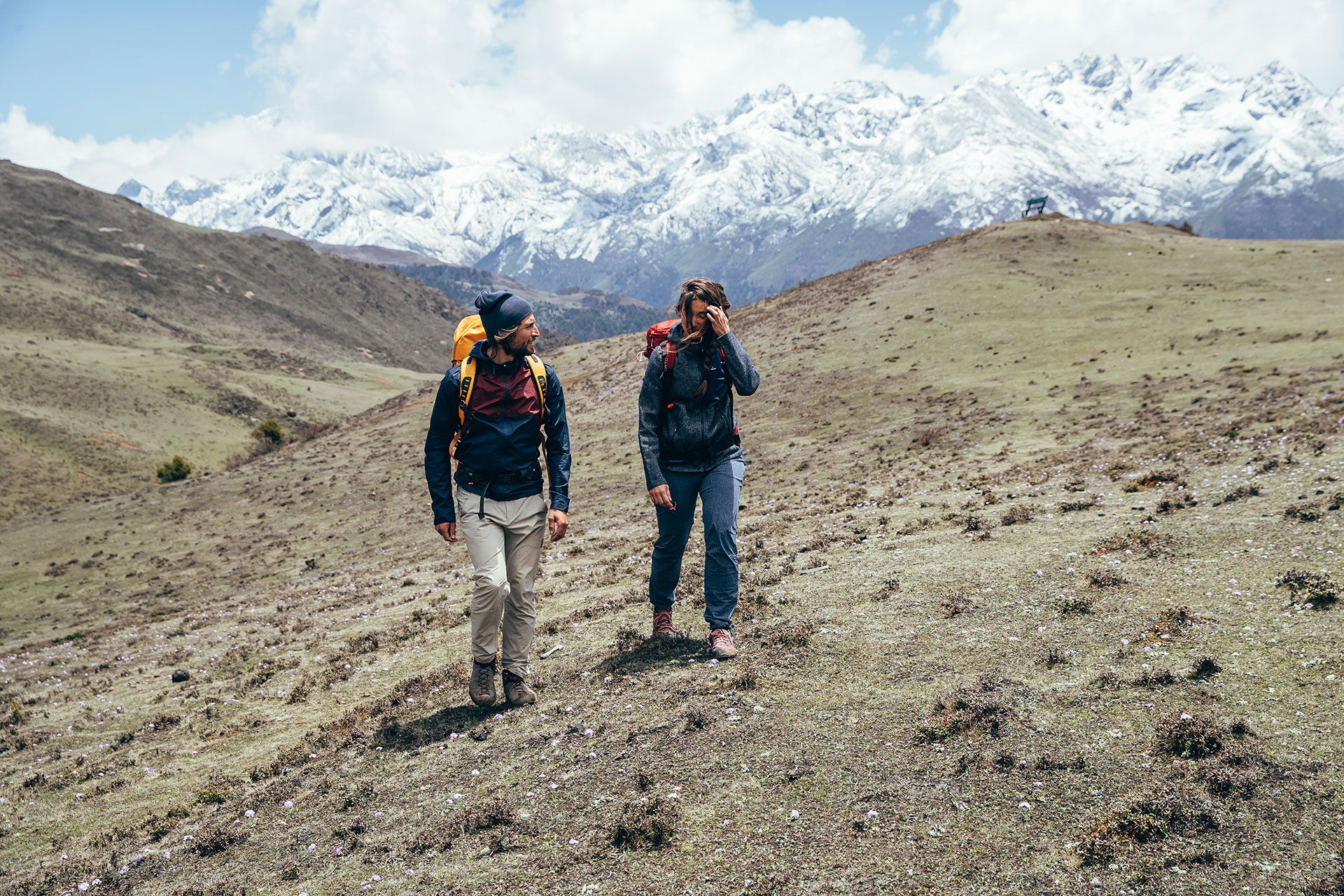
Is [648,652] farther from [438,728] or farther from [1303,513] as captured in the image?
[1303,513]

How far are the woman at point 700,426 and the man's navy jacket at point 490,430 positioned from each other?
3.51 ft

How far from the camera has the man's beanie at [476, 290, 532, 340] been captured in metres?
7.65

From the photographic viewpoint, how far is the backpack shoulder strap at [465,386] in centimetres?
769

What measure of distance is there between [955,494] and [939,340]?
22.1m

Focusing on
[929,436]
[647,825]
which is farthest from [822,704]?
[929,436]

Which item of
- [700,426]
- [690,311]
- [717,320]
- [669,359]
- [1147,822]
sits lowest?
[1147,822]

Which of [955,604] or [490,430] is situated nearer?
[490,430]

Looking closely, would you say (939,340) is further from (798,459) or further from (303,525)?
(303,525)

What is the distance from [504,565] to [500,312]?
2602 mm

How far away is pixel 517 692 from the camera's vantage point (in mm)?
8508

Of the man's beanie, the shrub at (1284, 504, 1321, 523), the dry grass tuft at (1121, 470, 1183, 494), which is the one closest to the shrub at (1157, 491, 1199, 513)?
the dry grass tuft at (1121, 470, 1183, 494)

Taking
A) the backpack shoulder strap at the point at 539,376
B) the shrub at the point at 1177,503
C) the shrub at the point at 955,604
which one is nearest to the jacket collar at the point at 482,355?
the backpack shoulder strap at the point at 539,376

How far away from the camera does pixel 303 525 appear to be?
104ft

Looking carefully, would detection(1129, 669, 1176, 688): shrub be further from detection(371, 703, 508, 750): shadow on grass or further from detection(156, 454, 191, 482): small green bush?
detection(156, 454, 191, 482): small green bush
